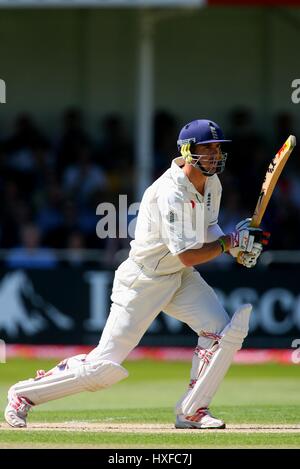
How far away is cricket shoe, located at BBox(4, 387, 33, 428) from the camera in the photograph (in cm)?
694

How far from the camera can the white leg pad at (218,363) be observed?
694 centimetres

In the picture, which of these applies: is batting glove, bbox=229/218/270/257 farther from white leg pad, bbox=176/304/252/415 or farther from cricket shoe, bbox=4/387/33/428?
cricket shoe, bbox=4/387/33/428

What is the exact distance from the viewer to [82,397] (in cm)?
957

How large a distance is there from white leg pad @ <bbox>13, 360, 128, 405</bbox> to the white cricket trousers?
0.07m

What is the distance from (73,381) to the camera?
272 inches

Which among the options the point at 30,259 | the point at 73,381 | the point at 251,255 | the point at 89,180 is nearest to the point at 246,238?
the point at 251,255

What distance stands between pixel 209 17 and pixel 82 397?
8186 mm

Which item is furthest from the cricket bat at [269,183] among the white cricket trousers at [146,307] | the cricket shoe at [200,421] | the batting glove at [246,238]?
the cricket shoe at [200,421]

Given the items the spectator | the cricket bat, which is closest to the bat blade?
the cricket bat

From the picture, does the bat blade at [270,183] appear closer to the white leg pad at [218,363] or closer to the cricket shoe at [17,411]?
the white leg pad at [218,363]

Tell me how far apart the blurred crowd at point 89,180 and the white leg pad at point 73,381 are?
5917 mm

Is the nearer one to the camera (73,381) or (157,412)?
(73,381)

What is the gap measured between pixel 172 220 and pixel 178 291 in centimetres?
49

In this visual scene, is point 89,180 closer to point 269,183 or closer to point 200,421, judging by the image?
point 269,183
